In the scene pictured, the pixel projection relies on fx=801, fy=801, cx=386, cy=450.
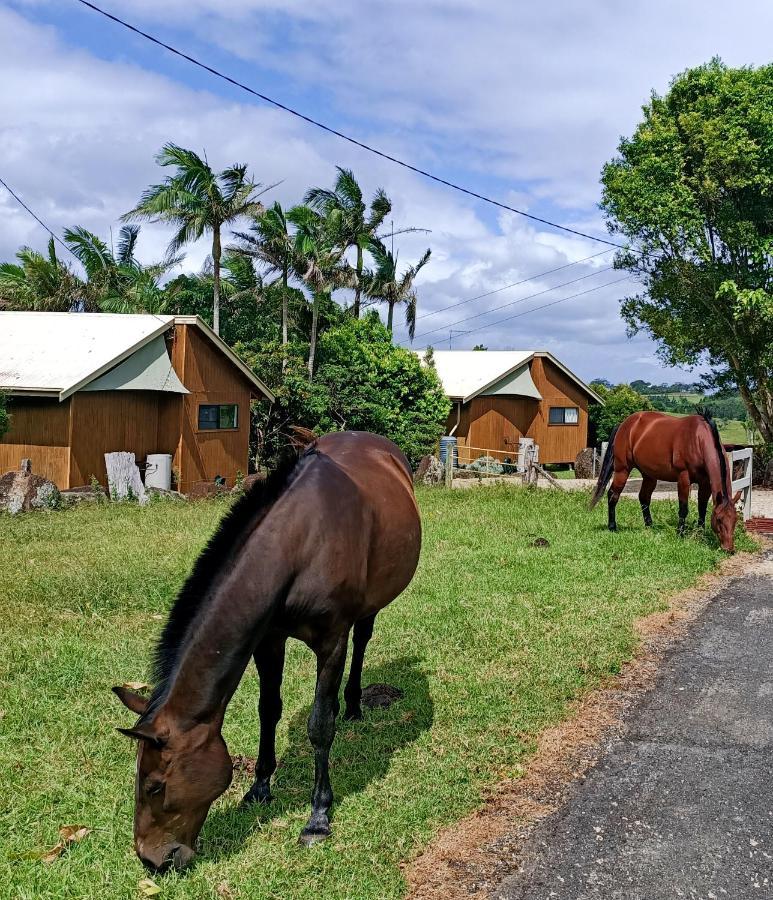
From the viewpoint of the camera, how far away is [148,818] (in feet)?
13.7

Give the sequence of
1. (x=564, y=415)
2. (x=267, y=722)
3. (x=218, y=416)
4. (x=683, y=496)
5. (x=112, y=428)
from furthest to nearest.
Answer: (x=564, y=415) → (x=218, y=416) → (x=112, y=428) → (x=683, y=496) → (x=267, y=722)

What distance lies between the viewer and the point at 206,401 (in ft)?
75.9

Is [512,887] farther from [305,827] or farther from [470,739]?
[470,739]

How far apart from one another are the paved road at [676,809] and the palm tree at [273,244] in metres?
26.2

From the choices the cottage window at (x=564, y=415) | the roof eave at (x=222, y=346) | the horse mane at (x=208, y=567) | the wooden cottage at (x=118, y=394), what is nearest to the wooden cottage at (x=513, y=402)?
the cottage window at (x=564, y=415)

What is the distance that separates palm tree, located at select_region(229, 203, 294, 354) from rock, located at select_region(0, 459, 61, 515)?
51.3ft

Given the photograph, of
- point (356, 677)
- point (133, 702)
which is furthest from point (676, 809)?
point (133, 702)

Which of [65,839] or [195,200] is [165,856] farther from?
→ [195,200]

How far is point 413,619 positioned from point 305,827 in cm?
456

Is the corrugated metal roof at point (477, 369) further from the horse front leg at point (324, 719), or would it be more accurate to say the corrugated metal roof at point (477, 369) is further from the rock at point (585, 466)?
the horse front leg at point (324, 719)

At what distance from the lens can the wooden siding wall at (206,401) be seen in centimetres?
2219

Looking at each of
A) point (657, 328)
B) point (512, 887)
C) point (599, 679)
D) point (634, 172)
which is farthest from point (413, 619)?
point (657, 328)

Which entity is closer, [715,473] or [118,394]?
[715,473]

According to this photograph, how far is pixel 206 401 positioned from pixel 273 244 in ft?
36.4
